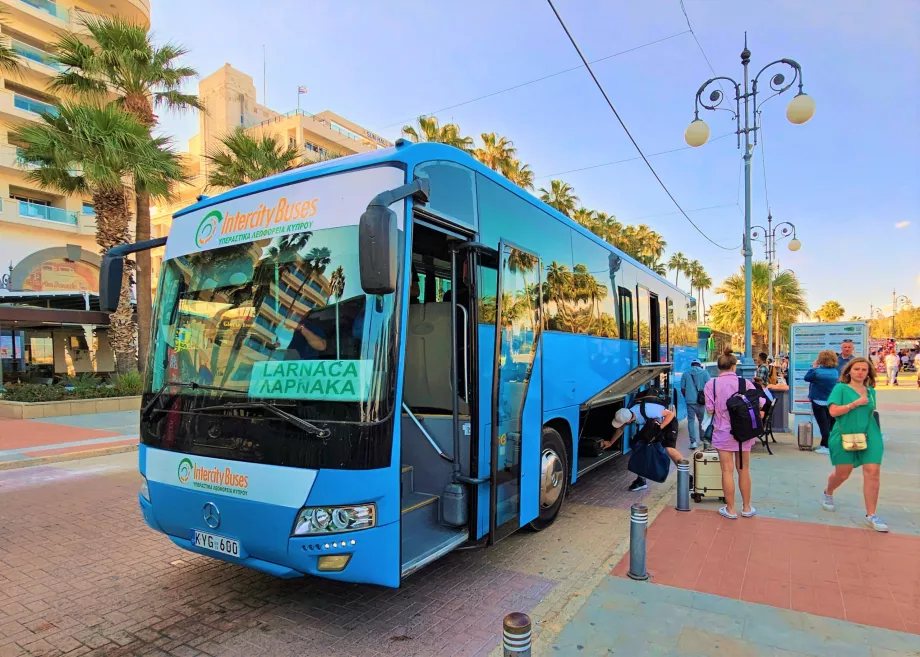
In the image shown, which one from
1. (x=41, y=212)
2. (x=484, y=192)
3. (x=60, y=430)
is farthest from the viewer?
(x=41, y=212)

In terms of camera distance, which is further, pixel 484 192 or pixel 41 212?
pixel 41 212

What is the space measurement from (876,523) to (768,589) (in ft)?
7.65

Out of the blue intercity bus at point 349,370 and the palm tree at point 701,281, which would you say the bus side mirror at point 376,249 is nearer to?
the blue intercity bus at point 349,370

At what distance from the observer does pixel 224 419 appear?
144 inches

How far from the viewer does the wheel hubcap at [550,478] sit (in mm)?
5625

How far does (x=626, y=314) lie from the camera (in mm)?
9172

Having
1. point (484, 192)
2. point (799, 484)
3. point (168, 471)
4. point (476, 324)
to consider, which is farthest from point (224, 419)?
point (799, 484)

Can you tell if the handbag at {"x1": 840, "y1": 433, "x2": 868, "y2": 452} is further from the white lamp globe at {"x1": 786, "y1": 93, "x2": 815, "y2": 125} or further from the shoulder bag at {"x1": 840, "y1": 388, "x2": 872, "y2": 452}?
the white lamp globe at {"x1": 786, "y1": 93, "x2": 815, "y2": 125}

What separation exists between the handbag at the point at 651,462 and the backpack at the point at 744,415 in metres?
0.98

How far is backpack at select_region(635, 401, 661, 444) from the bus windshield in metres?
4.44

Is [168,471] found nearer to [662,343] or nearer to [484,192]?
[484,192]

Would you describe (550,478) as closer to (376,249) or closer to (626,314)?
(376,249)

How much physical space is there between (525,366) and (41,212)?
3142 cm

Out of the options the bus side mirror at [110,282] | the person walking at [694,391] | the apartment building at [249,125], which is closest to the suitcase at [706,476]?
the person walking at [694,391]
